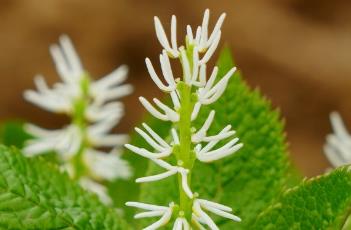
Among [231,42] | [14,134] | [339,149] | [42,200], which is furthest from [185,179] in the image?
[231,42]

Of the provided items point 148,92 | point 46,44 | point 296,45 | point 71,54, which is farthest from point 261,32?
point 71,54

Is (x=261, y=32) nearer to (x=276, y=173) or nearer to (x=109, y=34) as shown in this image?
(x=109, y=34)

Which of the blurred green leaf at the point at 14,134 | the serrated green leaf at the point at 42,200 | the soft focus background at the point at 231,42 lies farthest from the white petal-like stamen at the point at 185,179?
the soft focus background at the point at 231,42

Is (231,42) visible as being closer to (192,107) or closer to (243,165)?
(243,165)

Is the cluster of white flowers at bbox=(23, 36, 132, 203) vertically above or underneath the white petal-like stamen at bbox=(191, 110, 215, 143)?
above

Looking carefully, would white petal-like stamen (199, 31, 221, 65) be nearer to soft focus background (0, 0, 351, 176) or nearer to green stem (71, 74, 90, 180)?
green stem (71, 74, 90, 180)

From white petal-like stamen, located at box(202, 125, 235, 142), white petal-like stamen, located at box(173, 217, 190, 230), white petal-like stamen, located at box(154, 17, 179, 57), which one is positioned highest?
white petal-like stamen, located at box(154, 17, 179, 57)

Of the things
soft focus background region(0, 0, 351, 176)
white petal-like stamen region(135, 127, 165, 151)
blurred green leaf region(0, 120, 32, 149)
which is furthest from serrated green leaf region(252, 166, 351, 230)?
soft focus background region(0, 0, 351, 176)
